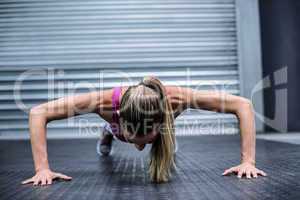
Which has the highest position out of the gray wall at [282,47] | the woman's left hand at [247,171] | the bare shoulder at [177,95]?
the gray wall at [282,47]

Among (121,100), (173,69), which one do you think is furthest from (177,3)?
(121,100)

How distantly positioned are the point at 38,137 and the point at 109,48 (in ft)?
11.5

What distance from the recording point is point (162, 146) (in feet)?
5.62

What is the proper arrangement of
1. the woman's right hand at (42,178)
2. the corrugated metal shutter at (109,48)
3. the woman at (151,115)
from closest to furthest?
the woman at (151,115) → the woman's right hand at (42,178) → the corrugated metal shutter at (109,48)

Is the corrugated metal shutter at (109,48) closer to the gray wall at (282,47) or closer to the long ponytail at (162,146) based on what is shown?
the gray wall at (282,47)

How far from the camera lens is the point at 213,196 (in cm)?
138

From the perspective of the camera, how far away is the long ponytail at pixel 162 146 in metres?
1.62

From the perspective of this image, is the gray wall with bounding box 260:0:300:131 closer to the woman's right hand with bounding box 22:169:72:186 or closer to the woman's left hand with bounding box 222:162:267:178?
the woman's left hand with bounding box 222:162:267:178

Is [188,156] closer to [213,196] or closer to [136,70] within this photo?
[213,196]

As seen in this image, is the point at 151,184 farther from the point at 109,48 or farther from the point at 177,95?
the point at 109,48

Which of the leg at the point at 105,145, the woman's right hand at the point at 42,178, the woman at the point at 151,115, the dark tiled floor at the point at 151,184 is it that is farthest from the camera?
the leg at the point at 105,145

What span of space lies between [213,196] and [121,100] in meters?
0.49

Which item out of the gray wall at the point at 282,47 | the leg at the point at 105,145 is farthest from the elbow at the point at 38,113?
the gray wall at the point at 282,47

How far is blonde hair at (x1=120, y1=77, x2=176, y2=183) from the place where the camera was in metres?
1.51
